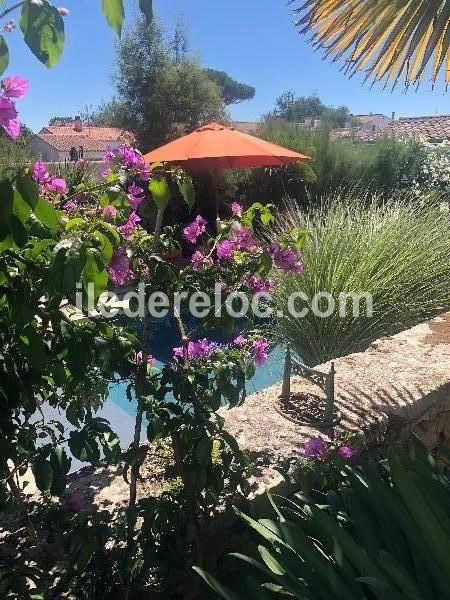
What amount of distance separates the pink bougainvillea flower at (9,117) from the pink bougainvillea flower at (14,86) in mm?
17

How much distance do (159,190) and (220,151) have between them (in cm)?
661

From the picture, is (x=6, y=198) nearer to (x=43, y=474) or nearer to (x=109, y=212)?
(x=109, y=212)

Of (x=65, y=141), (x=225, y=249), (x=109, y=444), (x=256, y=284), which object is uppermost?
(x=65, y=141)

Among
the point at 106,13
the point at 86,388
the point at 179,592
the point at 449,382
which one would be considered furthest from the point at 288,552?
the point at 449,382

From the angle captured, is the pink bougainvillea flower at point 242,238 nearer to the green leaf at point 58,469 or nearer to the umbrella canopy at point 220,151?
the green leaf at point 58,469

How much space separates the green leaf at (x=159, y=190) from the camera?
5.18 ft

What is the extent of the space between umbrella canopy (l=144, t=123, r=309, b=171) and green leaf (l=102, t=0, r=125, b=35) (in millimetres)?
6995

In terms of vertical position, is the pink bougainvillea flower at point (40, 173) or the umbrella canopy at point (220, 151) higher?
the umbrella canopy at point (220, 151)

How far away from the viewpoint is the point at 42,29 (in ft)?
2.45

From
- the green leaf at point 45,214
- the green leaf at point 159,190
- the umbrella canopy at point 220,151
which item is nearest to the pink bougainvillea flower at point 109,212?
the green leaf at point 159,190

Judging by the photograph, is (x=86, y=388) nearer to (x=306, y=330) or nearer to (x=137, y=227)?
(x=137, y=227)

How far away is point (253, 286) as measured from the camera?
1985 mm

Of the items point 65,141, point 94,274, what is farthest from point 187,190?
point 65,141

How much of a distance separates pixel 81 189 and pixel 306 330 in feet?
11.8
